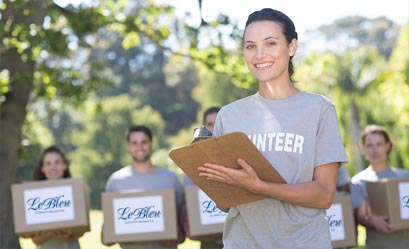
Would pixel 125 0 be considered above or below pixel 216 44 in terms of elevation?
above

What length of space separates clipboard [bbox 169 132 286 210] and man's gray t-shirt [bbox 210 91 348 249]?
0.17 feet

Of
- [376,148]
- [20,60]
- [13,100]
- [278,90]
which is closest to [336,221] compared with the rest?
[376,148]

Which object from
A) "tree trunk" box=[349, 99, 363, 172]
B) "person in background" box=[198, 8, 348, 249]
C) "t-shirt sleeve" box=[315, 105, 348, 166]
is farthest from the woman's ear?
"tree trunk" box=[349, 99, 363, 172]

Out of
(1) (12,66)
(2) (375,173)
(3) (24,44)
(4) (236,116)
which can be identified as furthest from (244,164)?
(1) (12,66)

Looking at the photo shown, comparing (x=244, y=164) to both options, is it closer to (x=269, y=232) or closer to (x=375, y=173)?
(x=269, y=232)

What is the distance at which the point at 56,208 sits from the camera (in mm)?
5508

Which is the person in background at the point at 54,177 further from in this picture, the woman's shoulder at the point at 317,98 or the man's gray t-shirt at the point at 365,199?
the woman's shoulder at the point at 317,98

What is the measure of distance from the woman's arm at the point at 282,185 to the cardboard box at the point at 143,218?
2936 mm

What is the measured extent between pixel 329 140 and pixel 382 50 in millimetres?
64525

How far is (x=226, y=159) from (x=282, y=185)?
204 millimetres

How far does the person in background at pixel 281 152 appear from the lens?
8.16 feet

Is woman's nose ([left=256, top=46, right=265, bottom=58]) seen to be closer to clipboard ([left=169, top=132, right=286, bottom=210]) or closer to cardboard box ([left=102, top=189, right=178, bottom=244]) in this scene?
clipboard ([left=169, top=132, right=286, bottom=210])

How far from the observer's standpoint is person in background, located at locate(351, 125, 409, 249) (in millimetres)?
5742

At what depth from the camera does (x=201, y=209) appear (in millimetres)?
5477
